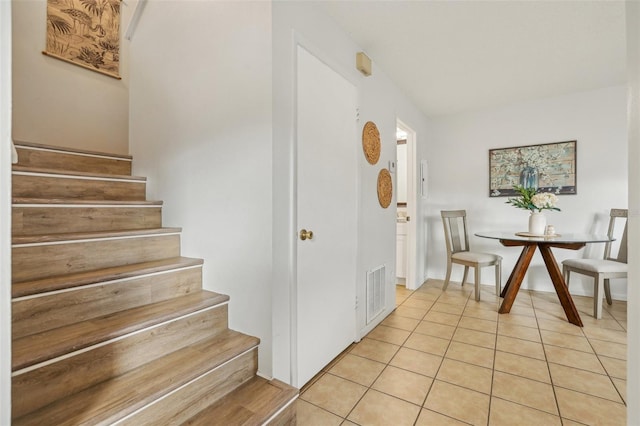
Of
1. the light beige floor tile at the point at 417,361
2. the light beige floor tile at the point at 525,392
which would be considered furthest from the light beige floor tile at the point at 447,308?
the light beige floor tile at the point at 525,392

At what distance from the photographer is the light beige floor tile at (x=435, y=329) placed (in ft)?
8.32

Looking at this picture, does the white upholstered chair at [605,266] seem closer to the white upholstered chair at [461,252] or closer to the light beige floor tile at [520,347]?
the white upholstered chair at [461,252]

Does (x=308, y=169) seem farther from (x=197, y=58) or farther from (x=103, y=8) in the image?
(x=103, y=8)

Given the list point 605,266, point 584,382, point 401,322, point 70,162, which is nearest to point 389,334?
point 401,322

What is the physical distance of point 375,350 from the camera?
7.45 feet

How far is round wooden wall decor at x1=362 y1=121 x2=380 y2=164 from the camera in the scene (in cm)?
249

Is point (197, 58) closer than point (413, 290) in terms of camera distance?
Yes

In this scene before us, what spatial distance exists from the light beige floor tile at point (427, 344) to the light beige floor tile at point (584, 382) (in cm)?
68

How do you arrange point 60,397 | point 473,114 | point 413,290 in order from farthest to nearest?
point 473,114, point 413,290, point 60,397

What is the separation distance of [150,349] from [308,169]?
122 centimetres

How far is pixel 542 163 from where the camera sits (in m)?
3.74

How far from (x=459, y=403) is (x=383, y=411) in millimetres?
443

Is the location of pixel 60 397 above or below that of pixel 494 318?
above

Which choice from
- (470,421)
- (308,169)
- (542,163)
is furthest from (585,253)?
(308,169)
